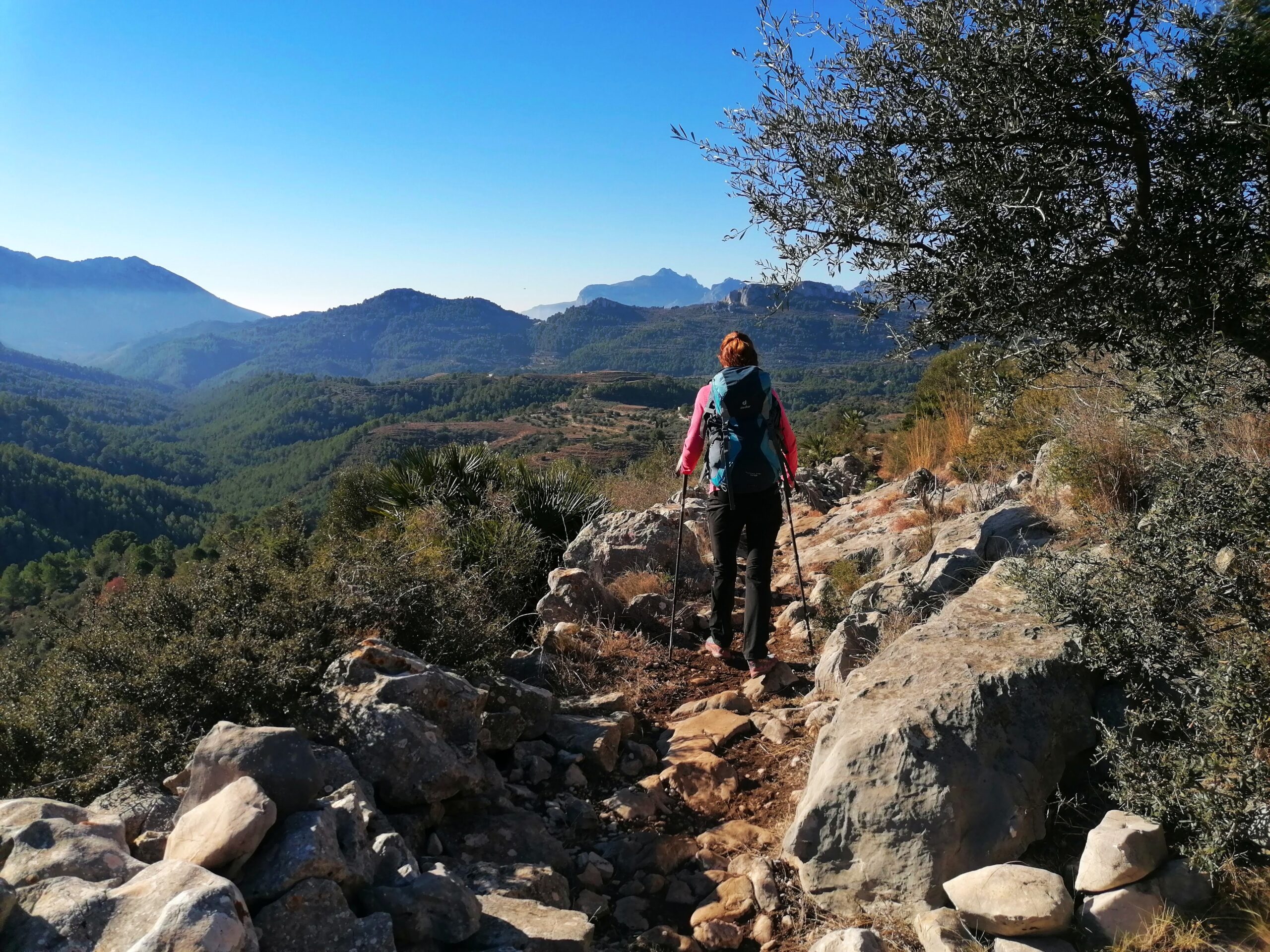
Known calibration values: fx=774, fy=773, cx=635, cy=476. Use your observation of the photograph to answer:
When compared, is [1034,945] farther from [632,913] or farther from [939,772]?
[632,913]

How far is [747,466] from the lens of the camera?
17.2 ft

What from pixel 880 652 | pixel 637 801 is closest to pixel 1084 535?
pixel 880 652

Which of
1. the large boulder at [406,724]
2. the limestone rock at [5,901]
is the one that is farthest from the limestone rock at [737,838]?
the limestone rock at [5,901]

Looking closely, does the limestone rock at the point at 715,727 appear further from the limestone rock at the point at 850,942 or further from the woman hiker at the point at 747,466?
the limestone rock at the point at 850,942

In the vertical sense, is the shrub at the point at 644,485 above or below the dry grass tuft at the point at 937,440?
below

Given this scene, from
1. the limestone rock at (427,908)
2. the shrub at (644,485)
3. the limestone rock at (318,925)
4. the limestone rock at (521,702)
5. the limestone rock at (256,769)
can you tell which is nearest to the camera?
the limestone rock at (318,925)

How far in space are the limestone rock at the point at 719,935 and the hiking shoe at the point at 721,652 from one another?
282cm

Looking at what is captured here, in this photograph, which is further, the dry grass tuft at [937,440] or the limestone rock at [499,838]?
the dry grass tuft at [937,440]

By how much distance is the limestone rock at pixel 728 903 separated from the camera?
10.5 feet

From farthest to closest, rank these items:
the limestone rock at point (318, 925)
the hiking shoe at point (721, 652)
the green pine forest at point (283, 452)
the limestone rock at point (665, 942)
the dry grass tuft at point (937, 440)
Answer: the green pine forest at point (283, 452) < the dry grass tuft at point (937, 440) < the hiking shoe at point (721, 652) < the limestone rock at point (665, 942) < the limestone rock at point (318, 925)

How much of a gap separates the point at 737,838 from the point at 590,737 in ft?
3.68

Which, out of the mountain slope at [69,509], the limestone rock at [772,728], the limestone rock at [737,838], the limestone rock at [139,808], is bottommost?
the mountain slope at [69,509]

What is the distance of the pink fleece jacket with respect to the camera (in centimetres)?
A: 550

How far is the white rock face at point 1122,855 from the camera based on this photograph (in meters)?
2.67
